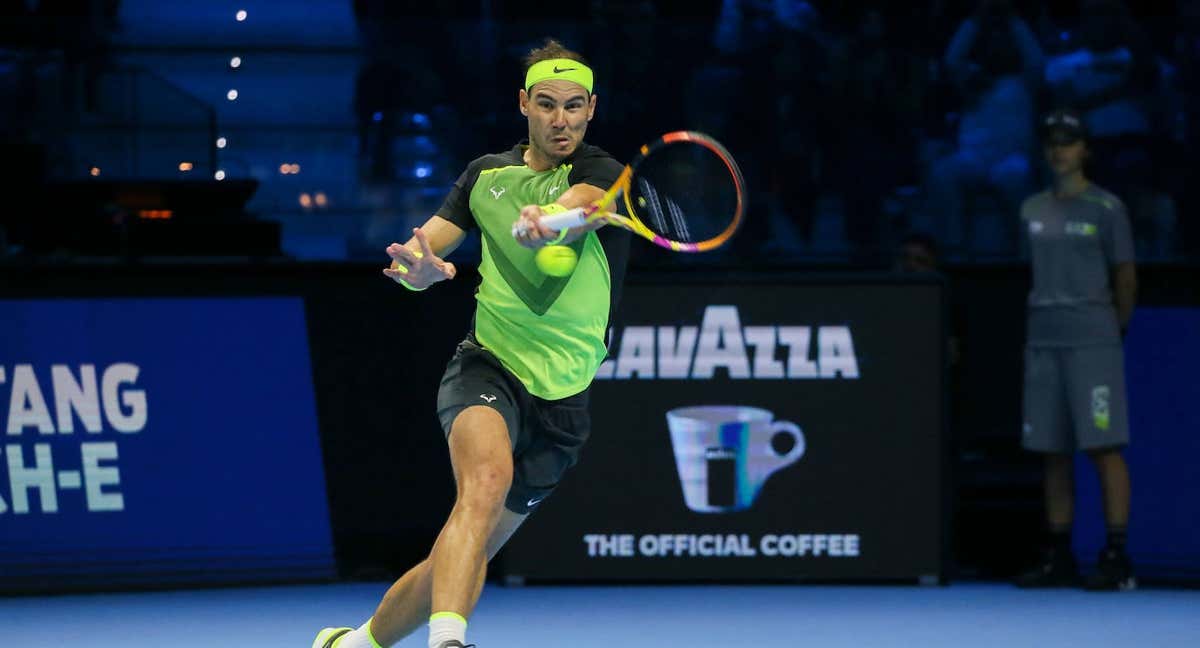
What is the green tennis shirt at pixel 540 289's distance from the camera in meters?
4.75

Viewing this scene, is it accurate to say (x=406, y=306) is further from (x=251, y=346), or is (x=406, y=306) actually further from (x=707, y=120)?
(x=707, y=120)

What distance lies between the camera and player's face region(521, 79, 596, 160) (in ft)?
15.5

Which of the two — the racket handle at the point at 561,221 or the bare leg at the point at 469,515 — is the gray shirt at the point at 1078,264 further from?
the racket handle at the point at 561,221

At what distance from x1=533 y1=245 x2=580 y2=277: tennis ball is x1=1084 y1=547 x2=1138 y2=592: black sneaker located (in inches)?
152

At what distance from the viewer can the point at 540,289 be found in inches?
187

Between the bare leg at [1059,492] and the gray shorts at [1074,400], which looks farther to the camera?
the bare leg at [1059,492]

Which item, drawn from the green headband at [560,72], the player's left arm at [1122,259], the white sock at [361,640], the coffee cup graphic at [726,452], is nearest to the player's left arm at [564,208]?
the green headband at [560,72]

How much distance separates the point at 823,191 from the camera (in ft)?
30.5

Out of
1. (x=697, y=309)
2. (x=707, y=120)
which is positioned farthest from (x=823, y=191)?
(x=697, y=309)

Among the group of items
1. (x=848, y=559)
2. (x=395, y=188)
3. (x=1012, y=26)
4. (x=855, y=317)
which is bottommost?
(x=848, y=559)

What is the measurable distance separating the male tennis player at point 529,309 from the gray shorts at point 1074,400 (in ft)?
10.7

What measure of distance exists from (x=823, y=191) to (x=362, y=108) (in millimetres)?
2588

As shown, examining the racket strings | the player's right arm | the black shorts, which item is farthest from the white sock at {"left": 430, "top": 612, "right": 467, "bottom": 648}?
the racket strings

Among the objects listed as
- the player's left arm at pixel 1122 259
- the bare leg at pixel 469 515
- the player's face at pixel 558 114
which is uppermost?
the player's face at pixel 558 114
